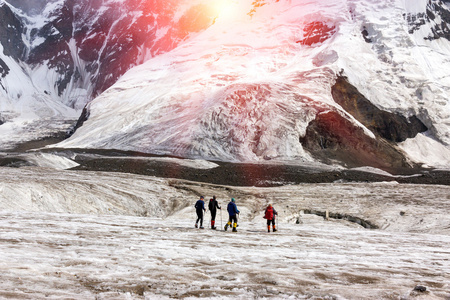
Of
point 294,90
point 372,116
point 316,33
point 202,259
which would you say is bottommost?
point 202,259

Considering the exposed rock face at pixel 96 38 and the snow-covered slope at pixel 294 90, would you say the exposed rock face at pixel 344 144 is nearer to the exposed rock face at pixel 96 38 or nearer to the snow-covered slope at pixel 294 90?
the snow-covered slope at pixel 294 90

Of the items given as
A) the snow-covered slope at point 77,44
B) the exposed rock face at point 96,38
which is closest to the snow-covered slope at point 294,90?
the exposed rock face at point 96,38

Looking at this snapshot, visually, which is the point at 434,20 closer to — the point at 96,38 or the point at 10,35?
the point at 96,38

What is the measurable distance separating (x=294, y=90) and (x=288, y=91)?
1873mm

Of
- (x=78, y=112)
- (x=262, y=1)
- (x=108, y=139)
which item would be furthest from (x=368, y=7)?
(x=78, y=112)

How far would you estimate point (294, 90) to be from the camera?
3221 inches

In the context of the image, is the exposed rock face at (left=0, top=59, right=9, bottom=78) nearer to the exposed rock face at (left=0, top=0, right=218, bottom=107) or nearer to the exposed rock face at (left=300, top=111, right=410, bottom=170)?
the exposed rock face at (left=0, top=0, right=218, bottom=107)

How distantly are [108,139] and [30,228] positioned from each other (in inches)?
2528

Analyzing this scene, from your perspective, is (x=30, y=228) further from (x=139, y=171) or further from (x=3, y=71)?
(x=3, y=71)

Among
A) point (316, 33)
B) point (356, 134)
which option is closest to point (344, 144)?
point (356, 134)

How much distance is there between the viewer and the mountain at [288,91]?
71.2 meters

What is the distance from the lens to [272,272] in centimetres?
974

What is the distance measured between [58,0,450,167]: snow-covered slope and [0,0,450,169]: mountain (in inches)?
10.5

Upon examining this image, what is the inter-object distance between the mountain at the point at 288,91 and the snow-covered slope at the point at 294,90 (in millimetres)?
268
